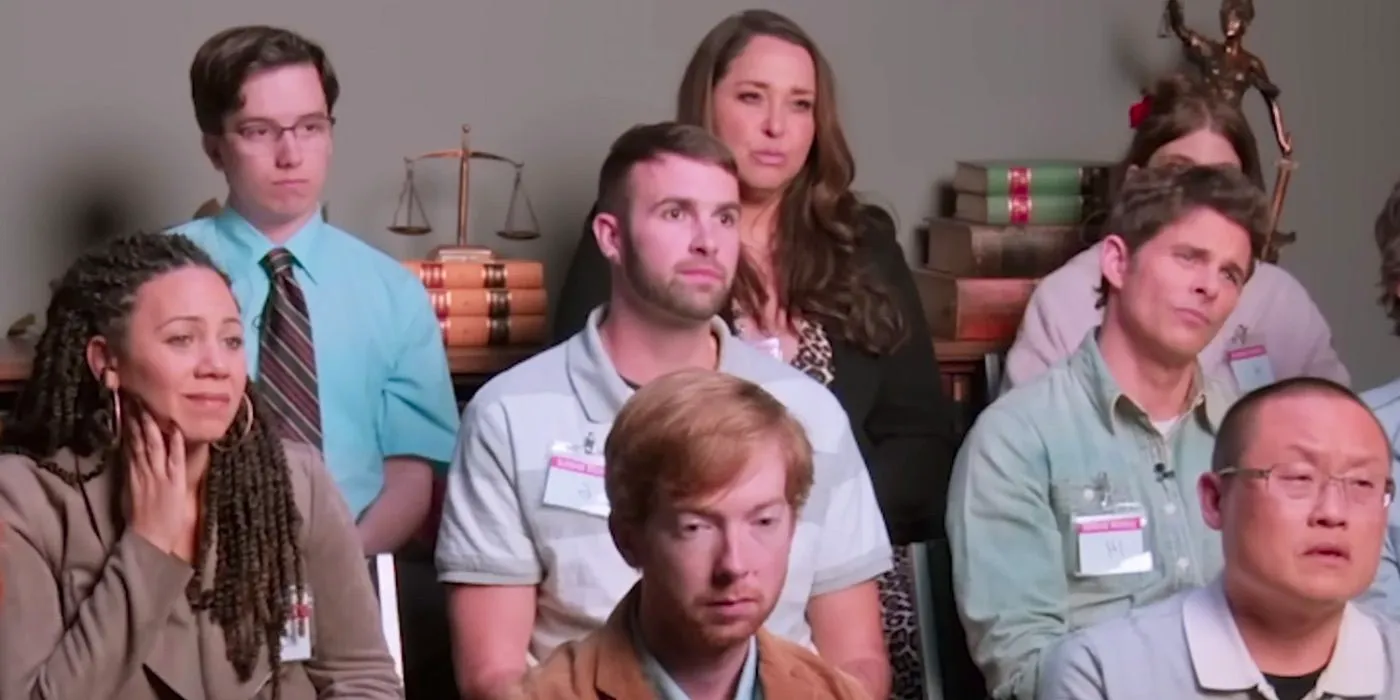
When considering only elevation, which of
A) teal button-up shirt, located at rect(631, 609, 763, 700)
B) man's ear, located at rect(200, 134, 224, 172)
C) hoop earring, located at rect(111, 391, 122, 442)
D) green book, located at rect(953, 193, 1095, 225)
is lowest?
teal button-up shirt, located at rect(631, 609, 763, 700)

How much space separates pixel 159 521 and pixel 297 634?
254 mm

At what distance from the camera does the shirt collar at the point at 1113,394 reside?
10.1ft

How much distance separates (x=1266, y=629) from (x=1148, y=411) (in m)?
0.65

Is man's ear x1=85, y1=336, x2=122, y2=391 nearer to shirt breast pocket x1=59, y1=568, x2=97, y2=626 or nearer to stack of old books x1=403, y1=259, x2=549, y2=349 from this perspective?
shirt breast pocket x1=59, y1=568, x2=97, y2=626

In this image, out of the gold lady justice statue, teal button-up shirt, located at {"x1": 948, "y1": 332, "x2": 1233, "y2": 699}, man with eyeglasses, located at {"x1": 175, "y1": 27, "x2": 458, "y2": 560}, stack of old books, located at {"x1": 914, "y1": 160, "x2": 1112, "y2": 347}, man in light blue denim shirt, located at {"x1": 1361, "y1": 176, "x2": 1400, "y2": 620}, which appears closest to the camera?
teal button-up shirt, located at {"x1": 948, "y1": 332, "x2": 1233, "y2": 699}

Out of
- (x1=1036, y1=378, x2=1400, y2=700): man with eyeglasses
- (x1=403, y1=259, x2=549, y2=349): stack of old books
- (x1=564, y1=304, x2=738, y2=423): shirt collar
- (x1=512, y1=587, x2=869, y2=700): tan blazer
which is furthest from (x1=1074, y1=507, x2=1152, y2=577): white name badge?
(x1=403, y1=259, x2=549, y2=349): stack of old books

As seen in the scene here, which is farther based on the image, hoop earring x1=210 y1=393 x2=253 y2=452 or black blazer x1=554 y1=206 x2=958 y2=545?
black blazer x1=554 y1=206 x2=958 y2=545

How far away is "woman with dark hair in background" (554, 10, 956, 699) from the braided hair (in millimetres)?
922

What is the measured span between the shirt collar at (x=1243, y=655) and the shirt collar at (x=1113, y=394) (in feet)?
1.83

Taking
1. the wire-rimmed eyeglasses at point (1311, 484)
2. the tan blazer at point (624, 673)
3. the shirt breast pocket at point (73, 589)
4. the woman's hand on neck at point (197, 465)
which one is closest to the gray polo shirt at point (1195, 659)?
the wire-rimmed eyeglasses at point (1311, 484)

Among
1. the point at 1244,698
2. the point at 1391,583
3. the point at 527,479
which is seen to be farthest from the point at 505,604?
the point at 1391,583

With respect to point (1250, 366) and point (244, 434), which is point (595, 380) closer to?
point (244, 434)

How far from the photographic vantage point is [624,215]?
3006mm

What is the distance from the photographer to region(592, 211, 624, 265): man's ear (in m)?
3.01
